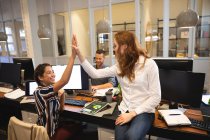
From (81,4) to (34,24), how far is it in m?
1.65

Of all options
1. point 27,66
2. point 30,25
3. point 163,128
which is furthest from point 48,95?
point 30,25

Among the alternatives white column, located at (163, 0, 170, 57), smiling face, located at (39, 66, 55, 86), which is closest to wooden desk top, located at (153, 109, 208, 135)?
smiling face, located at (39, 66, 55, 86)

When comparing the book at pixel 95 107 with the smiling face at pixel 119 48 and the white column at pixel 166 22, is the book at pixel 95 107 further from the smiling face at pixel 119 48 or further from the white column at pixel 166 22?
the white column at pixel 166 22

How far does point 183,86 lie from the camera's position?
1.67 metres

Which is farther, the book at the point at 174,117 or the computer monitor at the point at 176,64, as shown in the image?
the computer monitor at the point at 176,64

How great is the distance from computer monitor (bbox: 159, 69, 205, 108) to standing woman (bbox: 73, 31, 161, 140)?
0.30m

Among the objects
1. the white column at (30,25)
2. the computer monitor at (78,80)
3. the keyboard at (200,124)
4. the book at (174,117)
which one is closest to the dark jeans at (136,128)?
the book at (174,117)

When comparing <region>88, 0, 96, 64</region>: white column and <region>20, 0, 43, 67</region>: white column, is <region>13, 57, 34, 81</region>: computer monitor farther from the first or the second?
<region>88, 0, 96, 64</region>: white column

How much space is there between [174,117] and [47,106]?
1.15 m

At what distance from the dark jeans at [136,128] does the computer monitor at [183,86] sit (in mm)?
362

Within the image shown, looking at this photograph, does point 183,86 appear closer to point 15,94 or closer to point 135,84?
point 135,84

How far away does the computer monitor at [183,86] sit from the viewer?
1584 millimetres

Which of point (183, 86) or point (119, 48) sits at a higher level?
point (119, 48)

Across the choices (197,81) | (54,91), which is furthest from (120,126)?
(197,81)
